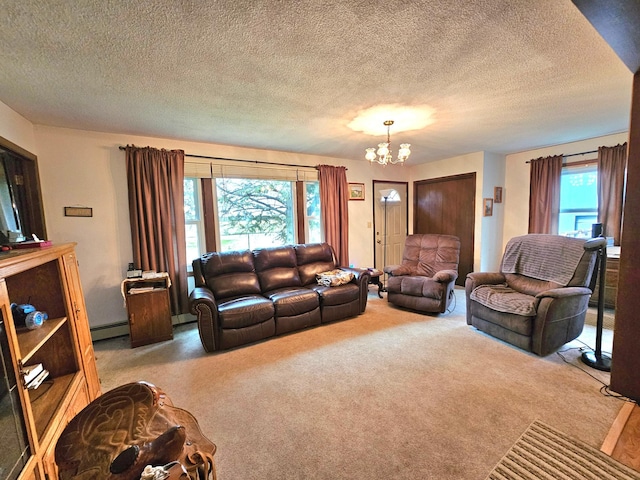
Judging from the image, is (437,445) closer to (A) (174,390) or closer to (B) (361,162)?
A: (A) (174,390)

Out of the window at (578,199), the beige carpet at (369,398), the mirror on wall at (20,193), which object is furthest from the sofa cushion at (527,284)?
the mirror on wall at (20,193)

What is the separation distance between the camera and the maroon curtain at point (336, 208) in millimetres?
4480

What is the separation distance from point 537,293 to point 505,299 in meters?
0.47

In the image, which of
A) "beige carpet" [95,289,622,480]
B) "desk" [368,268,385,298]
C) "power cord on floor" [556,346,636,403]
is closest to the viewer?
"beige carpet" [95,289,622,480]

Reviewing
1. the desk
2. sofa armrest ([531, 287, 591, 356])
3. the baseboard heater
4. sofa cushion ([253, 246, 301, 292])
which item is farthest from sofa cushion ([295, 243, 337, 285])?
sofa armrest ([531, 287, 591, 356])

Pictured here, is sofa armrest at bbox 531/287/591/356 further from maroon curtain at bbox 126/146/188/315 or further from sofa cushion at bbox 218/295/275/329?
maroon curtain at bbox 126/146/188/315

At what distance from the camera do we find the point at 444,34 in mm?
1474

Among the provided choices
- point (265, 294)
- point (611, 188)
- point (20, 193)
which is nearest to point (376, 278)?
Answer: point (265, 294)

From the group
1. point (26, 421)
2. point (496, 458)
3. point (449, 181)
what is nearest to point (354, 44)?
point (26, 421)

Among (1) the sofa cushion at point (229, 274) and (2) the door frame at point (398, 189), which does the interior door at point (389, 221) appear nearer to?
(2) the door frame at point (398, 189)

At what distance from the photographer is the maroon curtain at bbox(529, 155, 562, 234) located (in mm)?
4117

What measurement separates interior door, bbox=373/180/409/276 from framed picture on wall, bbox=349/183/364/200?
35 centimetres

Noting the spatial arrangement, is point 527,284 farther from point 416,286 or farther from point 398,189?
point 398,189

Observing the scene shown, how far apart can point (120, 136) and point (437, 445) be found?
4.23 meters
